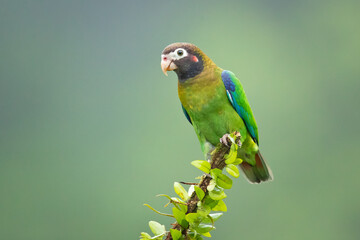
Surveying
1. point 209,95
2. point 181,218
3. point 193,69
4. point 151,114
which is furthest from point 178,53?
point 151,114

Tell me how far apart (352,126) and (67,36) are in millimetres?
3098

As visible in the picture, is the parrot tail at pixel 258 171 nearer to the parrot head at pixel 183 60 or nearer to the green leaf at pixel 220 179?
the parrot head at pixel 183 60

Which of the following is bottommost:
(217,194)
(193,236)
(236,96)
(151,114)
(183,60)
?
(193,236)

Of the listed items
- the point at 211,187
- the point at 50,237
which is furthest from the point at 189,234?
the point at 50,237

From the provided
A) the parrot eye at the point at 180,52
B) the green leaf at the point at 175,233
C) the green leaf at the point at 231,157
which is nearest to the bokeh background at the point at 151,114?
the parrot eye at the point at 180,52

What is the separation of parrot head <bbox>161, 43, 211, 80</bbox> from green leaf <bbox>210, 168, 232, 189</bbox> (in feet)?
3.23

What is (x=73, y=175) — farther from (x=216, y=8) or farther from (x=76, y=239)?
(x=216, y=8)

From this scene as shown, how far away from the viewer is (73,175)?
13.6 ft

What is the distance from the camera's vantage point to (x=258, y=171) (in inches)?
99.8

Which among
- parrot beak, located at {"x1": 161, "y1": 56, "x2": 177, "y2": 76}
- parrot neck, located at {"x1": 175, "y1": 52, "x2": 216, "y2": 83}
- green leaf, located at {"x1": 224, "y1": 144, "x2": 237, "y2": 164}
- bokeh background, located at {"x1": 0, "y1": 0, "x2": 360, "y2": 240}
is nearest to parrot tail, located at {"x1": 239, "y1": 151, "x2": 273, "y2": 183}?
parrot neck, located at {"x1": 175, "y1": 52, "x2": 216, "y2": 83}

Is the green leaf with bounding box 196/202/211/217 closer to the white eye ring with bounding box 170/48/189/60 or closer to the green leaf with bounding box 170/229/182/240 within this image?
the green leaf with bounding box 170/229/182/240

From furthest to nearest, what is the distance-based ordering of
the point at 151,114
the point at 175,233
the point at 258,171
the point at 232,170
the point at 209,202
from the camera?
1. the point at 151,114
2. the point at 258,171
3. the point at 232,170
4. the point at 209,202
5. the point at 175,233

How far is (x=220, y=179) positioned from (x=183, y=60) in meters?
1.03

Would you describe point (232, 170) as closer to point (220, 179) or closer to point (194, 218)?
point (220, 179)
